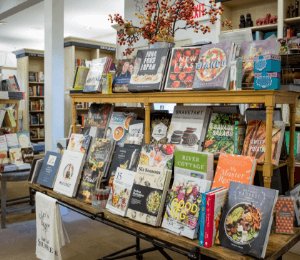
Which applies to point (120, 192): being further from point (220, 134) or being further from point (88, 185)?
point (220, 134)

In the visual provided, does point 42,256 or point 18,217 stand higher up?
point 42,256

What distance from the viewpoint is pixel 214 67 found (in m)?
1.73

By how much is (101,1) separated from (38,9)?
5.24ft

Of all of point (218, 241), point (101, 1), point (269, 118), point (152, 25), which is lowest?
point (218, 241)

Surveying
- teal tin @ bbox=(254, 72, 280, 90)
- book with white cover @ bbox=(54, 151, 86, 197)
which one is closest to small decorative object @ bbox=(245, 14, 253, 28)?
teal tin @ bbox=(254, 72, 280, 90)

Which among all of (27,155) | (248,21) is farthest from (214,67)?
(27,155)

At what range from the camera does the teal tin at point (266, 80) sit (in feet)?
4.89

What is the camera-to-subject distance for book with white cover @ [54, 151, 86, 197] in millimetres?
2205

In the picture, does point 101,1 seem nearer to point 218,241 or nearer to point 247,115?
point 247,115

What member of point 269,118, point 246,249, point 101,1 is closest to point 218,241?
point 246,249

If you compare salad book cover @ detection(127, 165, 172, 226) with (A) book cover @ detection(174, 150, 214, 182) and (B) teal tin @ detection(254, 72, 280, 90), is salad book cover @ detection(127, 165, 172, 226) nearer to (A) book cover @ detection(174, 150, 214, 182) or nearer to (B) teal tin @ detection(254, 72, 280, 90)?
(A) book cover @ detection(174, 150, 214, 182)

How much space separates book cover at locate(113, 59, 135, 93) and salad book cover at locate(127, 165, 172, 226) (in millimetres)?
694

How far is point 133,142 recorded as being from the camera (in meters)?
2.18

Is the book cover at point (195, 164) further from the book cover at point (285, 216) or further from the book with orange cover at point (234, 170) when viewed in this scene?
the book cover at point (285, 216)
